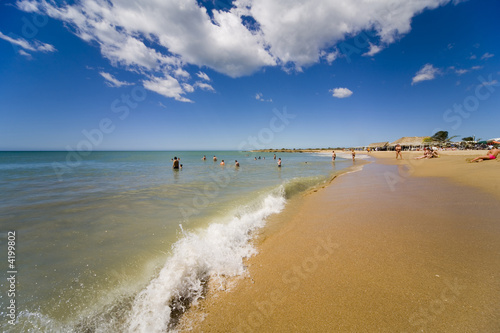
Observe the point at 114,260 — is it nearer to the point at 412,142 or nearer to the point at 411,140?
the point at 412,142

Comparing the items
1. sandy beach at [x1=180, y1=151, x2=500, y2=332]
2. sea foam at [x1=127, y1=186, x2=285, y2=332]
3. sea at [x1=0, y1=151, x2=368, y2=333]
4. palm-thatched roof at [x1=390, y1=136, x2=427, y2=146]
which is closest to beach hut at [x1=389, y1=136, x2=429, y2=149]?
palm-thatched roof at [x1=390, y1=136, x2=427, y2=146]

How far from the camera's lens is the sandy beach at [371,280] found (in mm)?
2262

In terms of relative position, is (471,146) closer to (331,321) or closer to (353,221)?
(353,221)

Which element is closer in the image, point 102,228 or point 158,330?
point 158,330

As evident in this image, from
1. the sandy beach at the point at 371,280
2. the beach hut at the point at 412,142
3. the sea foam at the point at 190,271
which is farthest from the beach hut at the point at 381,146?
the sea foam at the point at 190,271

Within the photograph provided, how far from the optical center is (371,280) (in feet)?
9.45

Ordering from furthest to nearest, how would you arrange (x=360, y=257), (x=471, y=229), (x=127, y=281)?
1. (x=471, y=229)
2. (x=360, y=257)
3. (x=127, y=281)

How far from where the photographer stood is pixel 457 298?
2.39 metres

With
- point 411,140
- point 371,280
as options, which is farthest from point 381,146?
point 371,280

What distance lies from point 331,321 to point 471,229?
434 centimetres

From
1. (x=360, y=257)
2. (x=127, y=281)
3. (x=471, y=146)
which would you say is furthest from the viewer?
(x=471, y=146)

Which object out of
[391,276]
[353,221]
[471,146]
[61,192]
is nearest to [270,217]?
[353,221]

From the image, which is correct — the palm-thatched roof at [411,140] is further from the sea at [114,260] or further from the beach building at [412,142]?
the sea at [114,260]

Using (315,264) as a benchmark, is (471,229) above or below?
above
